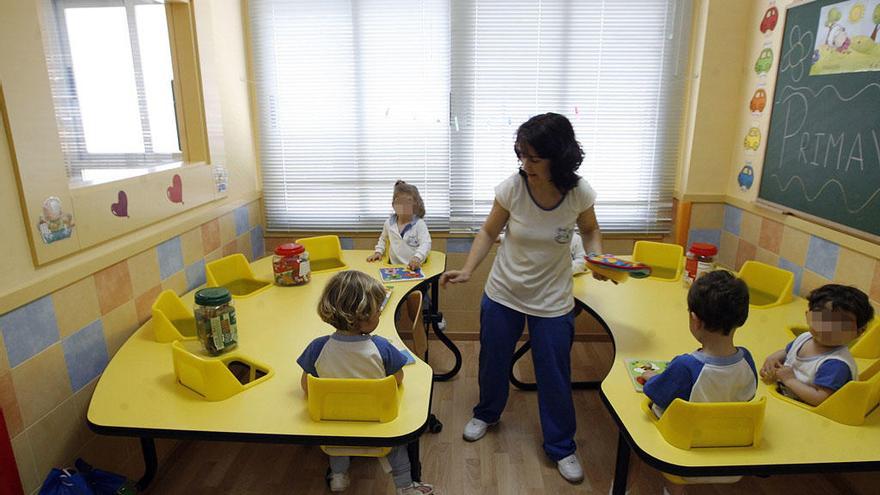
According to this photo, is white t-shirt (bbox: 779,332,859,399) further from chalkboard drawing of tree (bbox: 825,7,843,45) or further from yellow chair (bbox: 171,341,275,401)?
yellow chair (bbox: 171,341,275,401)

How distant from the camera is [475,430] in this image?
249cm

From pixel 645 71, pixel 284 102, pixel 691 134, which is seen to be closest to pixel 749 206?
pixel 691 134

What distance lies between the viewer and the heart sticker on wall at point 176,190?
7.73 feet

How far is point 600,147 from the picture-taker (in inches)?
128

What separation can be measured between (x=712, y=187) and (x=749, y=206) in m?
0.30

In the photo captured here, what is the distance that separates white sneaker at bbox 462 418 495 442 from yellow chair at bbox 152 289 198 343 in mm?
1301

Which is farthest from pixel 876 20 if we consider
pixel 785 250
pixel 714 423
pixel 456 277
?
pixel 456 277

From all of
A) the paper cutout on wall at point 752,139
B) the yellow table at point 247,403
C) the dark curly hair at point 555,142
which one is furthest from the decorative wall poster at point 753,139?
the yellow table at point 247,403

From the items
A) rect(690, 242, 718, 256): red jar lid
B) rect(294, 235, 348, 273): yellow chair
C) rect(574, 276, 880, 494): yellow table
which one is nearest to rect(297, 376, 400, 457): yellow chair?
rect(574, 276, 880, 494): yellow table

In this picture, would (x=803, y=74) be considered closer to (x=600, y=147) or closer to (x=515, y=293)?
(x=600, y=147)

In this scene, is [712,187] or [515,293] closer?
[515,293]

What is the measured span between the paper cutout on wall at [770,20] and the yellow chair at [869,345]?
1.66 meters

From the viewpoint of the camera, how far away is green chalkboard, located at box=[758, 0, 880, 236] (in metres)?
2.04

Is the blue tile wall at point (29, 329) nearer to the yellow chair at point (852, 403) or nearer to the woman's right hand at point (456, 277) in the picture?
the woman's right hand at point (456, 277)
